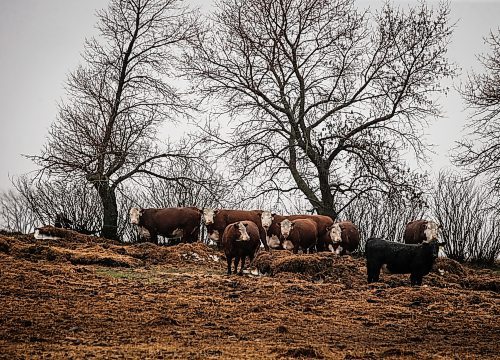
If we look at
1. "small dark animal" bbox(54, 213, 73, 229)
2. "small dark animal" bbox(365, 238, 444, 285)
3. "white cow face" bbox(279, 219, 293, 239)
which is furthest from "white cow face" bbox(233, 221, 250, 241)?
"small dark animal" bbox(54, 213, 73, 229)

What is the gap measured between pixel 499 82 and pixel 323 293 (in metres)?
11.6

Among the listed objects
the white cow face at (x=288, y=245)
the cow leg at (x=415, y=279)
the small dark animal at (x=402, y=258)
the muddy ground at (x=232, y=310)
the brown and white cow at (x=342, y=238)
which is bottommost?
the muddy ground at (x=232, y=310)

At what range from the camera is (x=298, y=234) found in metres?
23.7

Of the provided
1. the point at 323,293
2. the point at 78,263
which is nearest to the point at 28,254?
the point at 78,263

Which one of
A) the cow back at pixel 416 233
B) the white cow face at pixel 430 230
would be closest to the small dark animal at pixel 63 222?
the cow back at pixel 416 233

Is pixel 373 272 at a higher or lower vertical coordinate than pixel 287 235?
lower

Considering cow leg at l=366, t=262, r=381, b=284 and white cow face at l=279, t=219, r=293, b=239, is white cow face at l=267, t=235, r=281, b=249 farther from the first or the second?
cow leg at l=366, t=262, r=381, b=284

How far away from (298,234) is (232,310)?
38.0 feet

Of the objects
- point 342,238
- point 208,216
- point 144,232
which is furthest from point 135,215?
point 342,238

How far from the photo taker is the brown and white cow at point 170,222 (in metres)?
27.0

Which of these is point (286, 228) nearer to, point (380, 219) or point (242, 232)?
point (242, 232)

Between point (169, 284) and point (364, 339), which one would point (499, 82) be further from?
point (364, 339)

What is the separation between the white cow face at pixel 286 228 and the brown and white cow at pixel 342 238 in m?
1.57

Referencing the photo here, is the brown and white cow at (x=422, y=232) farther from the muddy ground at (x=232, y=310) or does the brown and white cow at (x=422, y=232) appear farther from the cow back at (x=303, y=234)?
the muddy ground at (x=232, y=310)
